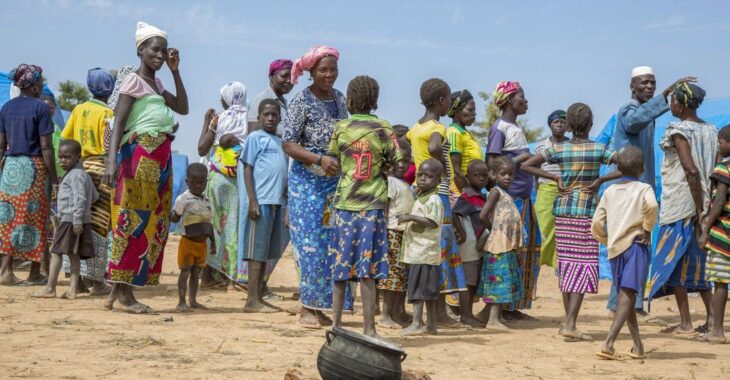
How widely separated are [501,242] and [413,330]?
117 cm

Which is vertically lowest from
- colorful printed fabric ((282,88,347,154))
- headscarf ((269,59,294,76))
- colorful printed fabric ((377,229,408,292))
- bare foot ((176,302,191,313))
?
bare foot ((176,302,191,313))

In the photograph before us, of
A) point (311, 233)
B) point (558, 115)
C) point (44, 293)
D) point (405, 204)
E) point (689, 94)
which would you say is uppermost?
point (558, 115)

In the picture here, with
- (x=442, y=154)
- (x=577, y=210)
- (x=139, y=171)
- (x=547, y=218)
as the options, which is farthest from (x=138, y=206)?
(x=547, y=218)

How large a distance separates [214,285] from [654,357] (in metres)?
5.65

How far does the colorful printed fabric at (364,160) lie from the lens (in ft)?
21.3

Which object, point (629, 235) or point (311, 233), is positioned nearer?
point (629, 235)

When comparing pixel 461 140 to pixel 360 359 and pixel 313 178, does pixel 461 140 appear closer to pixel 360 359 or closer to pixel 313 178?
pixel 313 178

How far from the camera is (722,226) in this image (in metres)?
7.18

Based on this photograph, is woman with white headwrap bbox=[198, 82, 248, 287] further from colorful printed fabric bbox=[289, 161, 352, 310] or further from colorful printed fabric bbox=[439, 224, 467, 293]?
→ colorful printed fabric bbox=[439, 224, 467, 293]

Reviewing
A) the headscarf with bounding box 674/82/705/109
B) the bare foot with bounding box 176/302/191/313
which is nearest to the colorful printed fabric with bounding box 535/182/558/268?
the headscarf with bounding box 674/82/705/109

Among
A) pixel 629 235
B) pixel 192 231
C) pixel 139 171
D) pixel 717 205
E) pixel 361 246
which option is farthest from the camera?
pixel 192 231

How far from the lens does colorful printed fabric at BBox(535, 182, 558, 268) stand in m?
10.1

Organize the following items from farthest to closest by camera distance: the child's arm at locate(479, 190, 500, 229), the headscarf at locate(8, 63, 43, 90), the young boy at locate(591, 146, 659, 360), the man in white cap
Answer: the headscarf at locate(8, 63, 43, 90) → the man in white cap → the child's arm at locate(479, 190, 500, 229) → the young boy at locate(591, 146, 659, 360)

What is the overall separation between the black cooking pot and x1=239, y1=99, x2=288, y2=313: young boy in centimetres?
358
